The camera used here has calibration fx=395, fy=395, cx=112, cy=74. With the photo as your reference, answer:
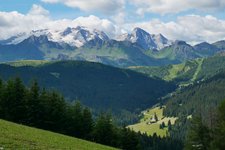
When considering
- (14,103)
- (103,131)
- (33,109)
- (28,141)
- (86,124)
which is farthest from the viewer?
(86,124)

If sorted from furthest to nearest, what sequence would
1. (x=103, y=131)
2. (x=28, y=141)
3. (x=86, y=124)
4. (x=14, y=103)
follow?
(x=86, y=124) → (x=103, y=131) → (x=14, y=103) → (x=28, y=141)

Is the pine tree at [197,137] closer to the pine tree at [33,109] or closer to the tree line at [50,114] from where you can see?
the tree line at [50,114]

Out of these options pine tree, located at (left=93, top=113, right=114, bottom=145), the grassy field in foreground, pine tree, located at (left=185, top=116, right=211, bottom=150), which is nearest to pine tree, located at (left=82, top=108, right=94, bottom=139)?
pine tree, located at (left=93, top=113, right=114, bottom=145)

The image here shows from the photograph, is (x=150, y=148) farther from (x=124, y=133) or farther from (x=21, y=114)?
(x=21, y=114)

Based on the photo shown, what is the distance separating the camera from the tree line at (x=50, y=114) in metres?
83.4

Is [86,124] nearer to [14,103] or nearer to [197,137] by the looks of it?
[14,103]

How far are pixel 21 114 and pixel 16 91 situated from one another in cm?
508

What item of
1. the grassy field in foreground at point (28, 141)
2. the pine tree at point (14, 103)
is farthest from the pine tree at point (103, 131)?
the grassy field in foreground at point (28, 141)

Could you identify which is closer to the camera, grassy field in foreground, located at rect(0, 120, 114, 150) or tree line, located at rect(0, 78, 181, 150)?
grassy field in foreground, located at rect(0, 120, 114, 150)

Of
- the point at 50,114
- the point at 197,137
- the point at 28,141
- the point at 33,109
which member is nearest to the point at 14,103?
the point at 33,109

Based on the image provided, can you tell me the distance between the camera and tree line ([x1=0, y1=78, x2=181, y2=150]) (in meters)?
83.4

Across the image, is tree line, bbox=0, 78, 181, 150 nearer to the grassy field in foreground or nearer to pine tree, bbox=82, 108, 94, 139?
pine tree, bbox=82, 108, 94, 139

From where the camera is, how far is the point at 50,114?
86188mm

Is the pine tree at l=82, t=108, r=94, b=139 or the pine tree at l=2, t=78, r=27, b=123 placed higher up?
the pine tree at l=2, t=78, r=27, b=123
